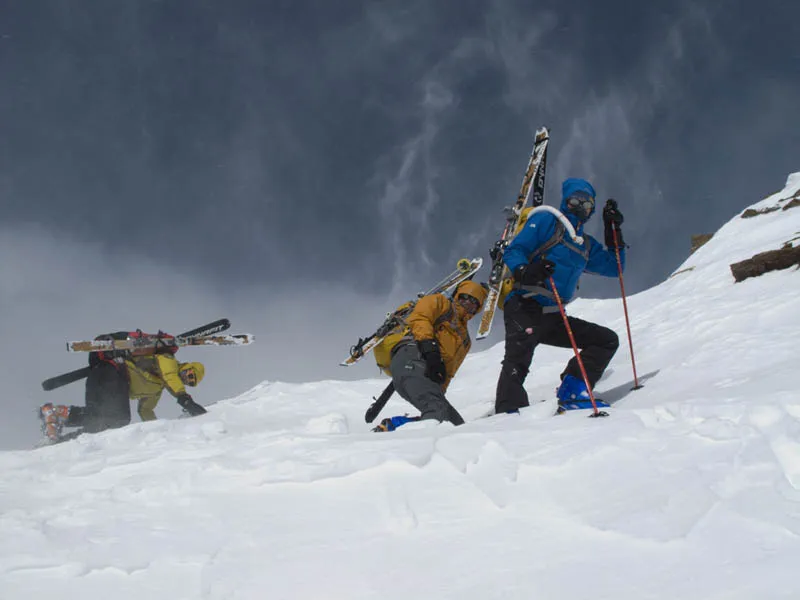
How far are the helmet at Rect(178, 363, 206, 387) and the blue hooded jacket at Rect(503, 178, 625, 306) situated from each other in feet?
21.2

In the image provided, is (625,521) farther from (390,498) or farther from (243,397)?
(243,397)

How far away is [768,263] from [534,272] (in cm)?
556

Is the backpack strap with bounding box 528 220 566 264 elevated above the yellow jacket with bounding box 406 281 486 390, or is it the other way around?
the backpack strap with bounding box 528 220 566 264

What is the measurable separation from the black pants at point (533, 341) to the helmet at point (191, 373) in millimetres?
6356

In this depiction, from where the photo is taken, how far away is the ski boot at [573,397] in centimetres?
421

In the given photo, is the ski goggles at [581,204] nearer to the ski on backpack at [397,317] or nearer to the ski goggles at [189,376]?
the ski on backpack at [397,317]

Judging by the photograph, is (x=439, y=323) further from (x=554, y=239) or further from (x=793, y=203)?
(x=793, y=203)

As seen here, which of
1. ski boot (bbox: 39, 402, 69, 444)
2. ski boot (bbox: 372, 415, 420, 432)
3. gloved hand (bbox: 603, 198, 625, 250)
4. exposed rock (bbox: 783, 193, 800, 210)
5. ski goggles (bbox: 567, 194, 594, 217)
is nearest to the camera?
ski boot (bbox: 372, 415, 420, 432)

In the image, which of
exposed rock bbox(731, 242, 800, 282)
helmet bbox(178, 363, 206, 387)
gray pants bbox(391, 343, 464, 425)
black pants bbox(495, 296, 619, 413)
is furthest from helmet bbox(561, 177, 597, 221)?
helmet bbox(178, 363, 206, 387)

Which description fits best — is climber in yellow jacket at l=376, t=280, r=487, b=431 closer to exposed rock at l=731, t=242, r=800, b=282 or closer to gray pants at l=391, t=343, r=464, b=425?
gray pants at l=391, t=343, r=464, b=425

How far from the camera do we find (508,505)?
2.21 metres

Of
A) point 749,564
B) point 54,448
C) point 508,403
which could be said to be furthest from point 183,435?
point 749,564

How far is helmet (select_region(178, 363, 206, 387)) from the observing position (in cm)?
938

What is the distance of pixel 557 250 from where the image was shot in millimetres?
5141
